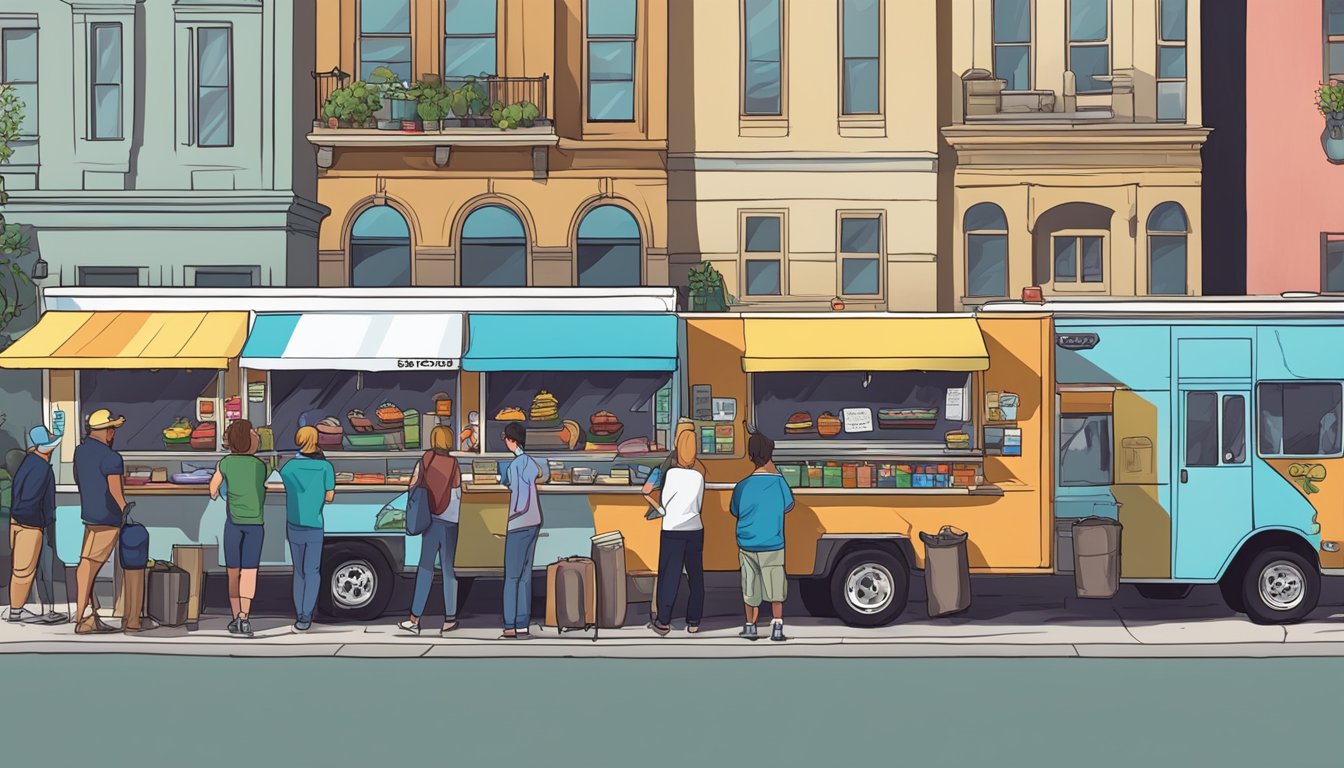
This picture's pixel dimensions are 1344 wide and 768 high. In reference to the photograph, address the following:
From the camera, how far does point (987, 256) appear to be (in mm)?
25656

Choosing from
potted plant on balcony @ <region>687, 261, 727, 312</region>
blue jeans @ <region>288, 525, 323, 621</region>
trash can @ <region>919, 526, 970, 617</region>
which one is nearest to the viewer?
blue jeans @ <region>288, 525, 323, 621</region>

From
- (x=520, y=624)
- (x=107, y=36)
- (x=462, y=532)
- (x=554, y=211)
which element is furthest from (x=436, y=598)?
(x=107, y=36)

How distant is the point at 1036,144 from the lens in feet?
83.1

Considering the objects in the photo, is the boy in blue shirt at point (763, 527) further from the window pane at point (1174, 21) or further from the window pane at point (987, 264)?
the window pane at point (1174, 21)

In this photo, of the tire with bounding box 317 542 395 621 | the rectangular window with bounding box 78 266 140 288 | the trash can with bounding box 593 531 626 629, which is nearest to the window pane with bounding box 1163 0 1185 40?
the trash can with bounding box 593 531 626 629

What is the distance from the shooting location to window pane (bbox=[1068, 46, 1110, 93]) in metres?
25.5

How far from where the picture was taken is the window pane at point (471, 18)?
25234 millimetres

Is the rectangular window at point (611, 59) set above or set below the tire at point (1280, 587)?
above

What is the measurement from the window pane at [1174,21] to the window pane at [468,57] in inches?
410

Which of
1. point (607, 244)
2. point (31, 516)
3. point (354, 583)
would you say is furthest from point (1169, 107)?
point (31, 516)

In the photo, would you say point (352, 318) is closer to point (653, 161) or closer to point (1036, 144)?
point (653, 161)

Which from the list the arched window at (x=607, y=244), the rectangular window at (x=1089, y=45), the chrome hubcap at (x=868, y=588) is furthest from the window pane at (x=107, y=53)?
the rectangular window at (x=1089, y=45)

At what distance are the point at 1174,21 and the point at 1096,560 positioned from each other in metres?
12.2

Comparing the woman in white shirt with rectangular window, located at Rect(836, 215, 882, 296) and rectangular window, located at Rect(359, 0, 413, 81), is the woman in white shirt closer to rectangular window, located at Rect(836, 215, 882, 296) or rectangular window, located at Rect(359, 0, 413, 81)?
rectangular window, located at Rect(836, 215, 882, 296)
